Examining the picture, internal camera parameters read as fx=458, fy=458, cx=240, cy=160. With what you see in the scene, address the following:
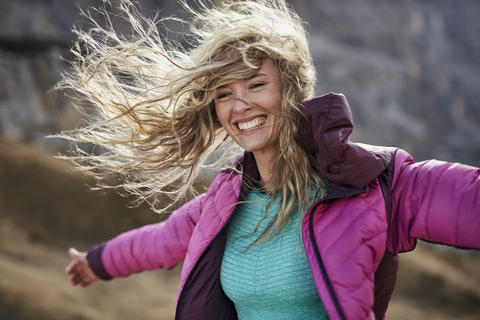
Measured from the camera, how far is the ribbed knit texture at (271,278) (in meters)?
1.67

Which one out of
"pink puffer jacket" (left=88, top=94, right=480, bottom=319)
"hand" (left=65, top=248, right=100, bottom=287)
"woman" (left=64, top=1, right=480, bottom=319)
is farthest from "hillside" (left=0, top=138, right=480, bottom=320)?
"pink puffer jacket" (left=88, top=94, right=480, bottom=319)

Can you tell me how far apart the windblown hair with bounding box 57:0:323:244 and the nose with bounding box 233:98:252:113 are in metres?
0.09

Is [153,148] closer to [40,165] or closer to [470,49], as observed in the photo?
[40,165]

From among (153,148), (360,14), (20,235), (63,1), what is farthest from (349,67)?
(153,148)

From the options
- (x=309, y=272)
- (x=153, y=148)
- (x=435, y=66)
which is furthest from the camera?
(x=435, y=66)

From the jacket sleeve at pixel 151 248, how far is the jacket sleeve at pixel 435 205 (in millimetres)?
964

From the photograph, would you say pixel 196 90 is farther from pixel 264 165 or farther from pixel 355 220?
pixel 355 220

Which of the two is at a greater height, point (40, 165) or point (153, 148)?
point (40, 165)

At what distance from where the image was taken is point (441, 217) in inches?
56.5

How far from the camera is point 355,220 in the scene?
1.51 m

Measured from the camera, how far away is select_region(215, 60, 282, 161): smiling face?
6.03 ft

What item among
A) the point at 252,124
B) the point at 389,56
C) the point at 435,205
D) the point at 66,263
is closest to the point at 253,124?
the point at 252,124

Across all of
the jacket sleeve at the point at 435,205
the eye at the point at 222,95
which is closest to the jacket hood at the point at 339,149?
the jacket sleeve at the point at 435,205

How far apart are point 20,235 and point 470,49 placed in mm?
17854
